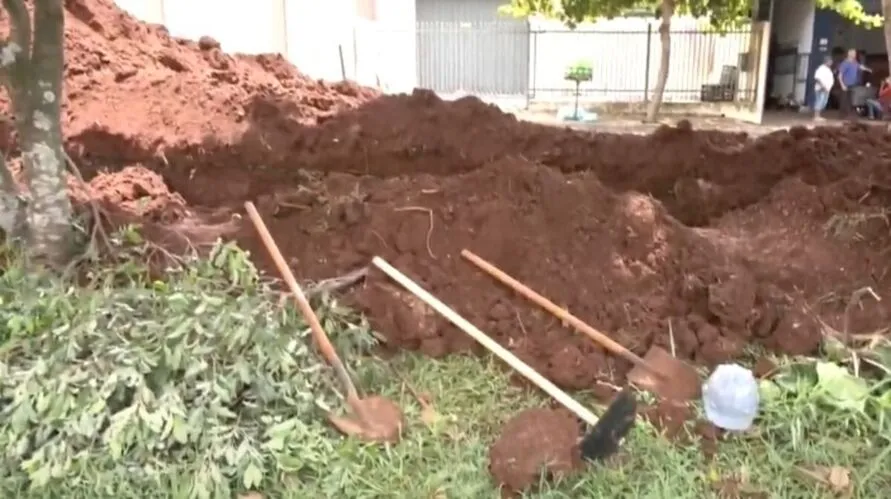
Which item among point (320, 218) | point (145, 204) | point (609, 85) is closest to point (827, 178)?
point (320, 218)

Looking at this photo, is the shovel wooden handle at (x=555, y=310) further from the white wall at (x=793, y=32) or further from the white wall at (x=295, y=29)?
the white wall at (x=793, y=32)

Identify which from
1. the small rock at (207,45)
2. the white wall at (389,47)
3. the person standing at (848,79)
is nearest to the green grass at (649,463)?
the small rock at (207,45)

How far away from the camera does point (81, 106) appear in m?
6.76

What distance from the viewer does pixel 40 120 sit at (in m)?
4.15

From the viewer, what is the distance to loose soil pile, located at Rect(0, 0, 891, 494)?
386 centimetres

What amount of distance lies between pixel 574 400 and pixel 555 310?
0.47m

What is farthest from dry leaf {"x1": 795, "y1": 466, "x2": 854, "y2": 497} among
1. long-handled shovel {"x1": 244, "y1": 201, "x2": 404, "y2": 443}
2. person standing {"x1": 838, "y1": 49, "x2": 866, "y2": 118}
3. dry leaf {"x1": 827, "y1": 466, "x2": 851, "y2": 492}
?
person standing {"x1": 838, "y1": 49, "x2": 866, "y2": 118}

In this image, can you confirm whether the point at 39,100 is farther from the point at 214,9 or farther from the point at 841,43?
the point at 841,43

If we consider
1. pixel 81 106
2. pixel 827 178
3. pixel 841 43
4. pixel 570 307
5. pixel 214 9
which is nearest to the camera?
pixel 570 307

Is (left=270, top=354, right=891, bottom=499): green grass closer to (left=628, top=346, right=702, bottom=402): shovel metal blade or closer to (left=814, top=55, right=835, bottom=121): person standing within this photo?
(left=628, top=346, right=702, bottom=402): shovel metal blade

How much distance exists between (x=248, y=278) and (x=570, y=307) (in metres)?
1.45

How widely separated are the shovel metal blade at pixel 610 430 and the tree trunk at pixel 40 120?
2.65m

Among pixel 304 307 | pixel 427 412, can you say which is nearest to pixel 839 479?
pixel 427 412

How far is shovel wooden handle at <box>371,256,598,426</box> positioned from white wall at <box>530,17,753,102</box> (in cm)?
1487
